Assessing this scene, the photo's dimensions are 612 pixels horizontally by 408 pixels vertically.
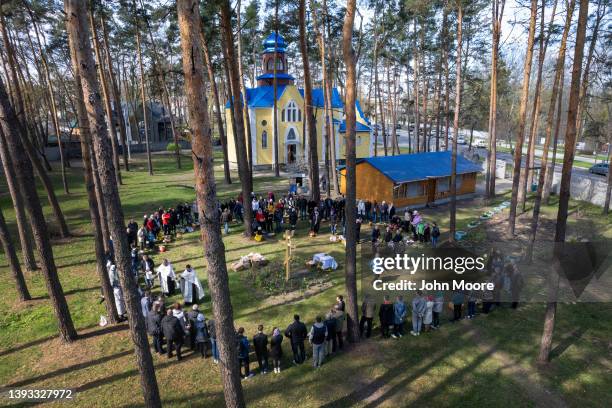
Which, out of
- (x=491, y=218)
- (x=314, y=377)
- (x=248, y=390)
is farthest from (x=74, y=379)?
(x=491, y=218)

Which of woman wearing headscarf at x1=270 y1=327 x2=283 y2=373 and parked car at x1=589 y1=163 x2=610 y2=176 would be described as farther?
parked car at x1=589 y1=163 x2=610 y2=176

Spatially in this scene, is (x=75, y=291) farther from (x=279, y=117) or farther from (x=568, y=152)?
(x=279, y=117)

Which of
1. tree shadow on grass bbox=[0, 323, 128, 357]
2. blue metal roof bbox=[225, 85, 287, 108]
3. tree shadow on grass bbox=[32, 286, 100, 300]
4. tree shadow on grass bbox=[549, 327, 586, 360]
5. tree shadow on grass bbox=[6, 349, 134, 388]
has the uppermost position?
blue metal roof bbox=[225, 85, 287, 108]

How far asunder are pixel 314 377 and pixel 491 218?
16050mm

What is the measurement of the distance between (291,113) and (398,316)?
29.7m

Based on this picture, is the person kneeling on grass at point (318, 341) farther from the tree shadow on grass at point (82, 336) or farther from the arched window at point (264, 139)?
the arched window at point (264, 139)

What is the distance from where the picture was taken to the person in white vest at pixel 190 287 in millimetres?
11070

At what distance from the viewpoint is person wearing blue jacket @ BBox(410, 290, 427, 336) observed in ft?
31.1

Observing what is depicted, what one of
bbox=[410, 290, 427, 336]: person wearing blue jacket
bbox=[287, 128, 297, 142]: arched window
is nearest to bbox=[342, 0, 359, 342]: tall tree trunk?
bbox=[410, 290, 427, 336]: person wearing blue jacket

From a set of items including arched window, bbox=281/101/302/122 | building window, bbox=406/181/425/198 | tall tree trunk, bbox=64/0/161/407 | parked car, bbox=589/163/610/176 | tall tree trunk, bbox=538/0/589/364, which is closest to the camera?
tall tree trunk, bbox=64/0/161/407

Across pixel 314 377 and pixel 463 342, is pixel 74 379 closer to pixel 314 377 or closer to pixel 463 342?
pixel 314 377

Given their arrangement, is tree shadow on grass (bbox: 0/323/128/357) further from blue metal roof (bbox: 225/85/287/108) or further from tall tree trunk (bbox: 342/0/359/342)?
blue metal roof (bbox: 225/85/287/108)

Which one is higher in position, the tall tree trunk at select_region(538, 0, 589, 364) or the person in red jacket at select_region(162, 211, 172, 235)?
the tall tree trunk at select_region(538, 0, 589, 364)

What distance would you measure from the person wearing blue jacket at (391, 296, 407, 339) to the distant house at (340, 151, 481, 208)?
39.2 ft
